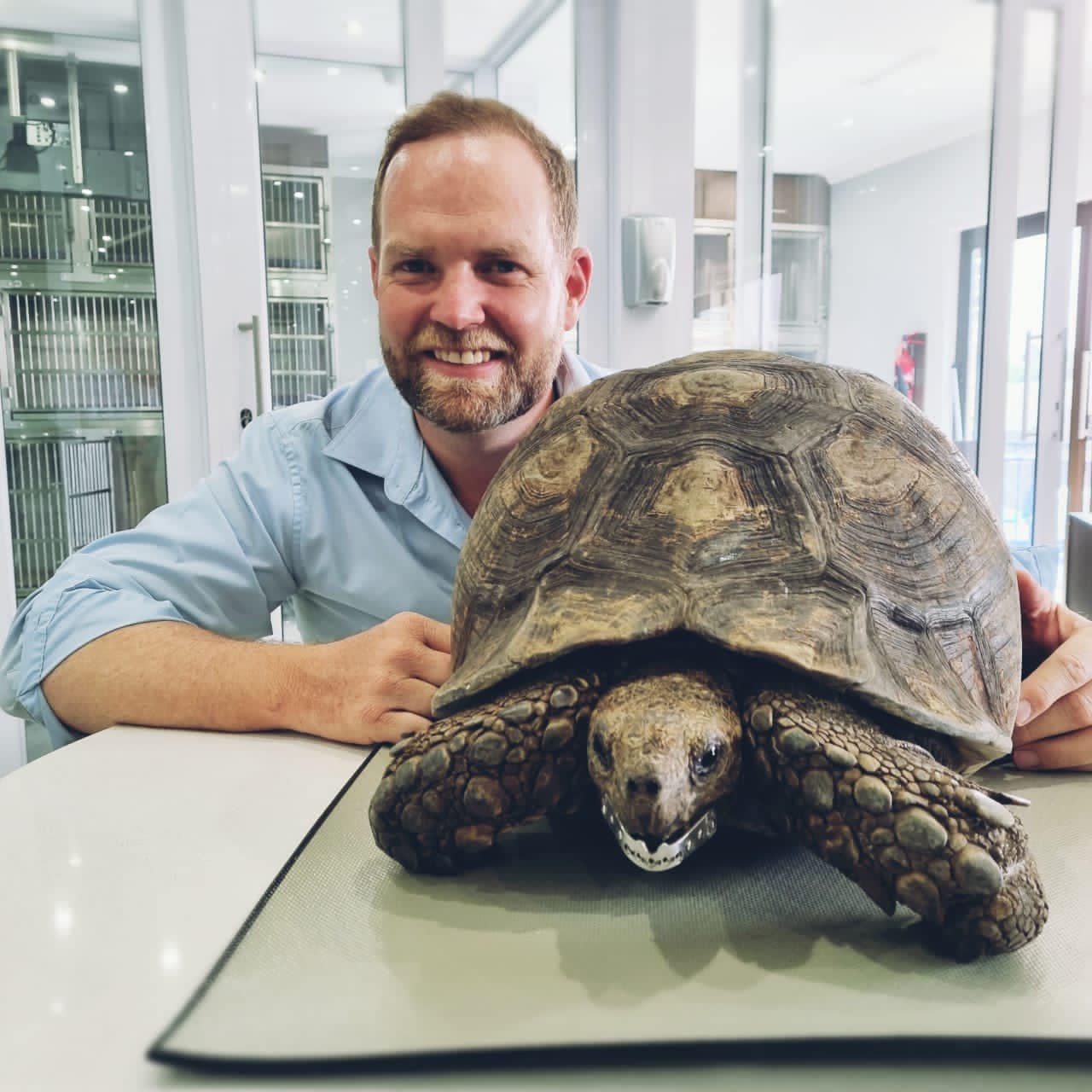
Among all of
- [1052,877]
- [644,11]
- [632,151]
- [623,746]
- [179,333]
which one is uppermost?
[644,11]

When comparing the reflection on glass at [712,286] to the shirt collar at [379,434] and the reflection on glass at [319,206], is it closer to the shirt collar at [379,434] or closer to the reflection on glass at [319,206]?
the reflection on glass at [319,206]

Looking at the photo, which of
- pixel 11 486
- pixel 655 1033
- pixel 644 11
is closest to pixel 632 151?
pixel 644 11

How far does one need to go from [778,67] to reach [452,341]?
9.75ft

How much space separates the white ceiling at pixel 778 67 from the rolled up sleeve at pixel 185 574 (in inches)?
74.0

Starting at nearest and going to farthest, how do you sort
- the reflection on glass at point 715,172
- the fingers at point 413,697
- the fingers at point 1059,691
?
the fingers at point 1059,691, the fingers at point 413,697, the reflection on glass at point 715,172

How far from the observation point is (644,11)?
11.0 feet

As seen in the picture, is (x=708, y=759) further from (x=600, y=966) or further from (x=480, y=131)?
(x=480, y=131)

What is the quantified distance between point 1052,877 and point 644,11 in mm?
3299

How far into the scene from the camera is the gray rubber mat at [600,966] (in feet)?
1.87

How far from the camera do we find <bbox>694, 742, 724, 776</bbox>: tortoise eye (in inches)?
28.0

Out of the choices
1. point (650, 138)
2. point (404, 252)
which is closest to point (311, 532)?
point (404, 252)

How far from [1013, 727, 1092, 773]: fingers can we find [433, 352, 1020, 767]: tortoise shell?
0.21m

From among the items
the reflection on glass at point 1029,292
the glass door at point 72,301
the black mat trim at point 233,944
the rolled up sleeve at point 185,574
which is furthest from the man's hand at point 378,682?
the reflection on glass at point 1029,292

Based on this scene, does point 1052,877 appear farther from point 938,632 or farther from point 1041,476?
point 1041,476
